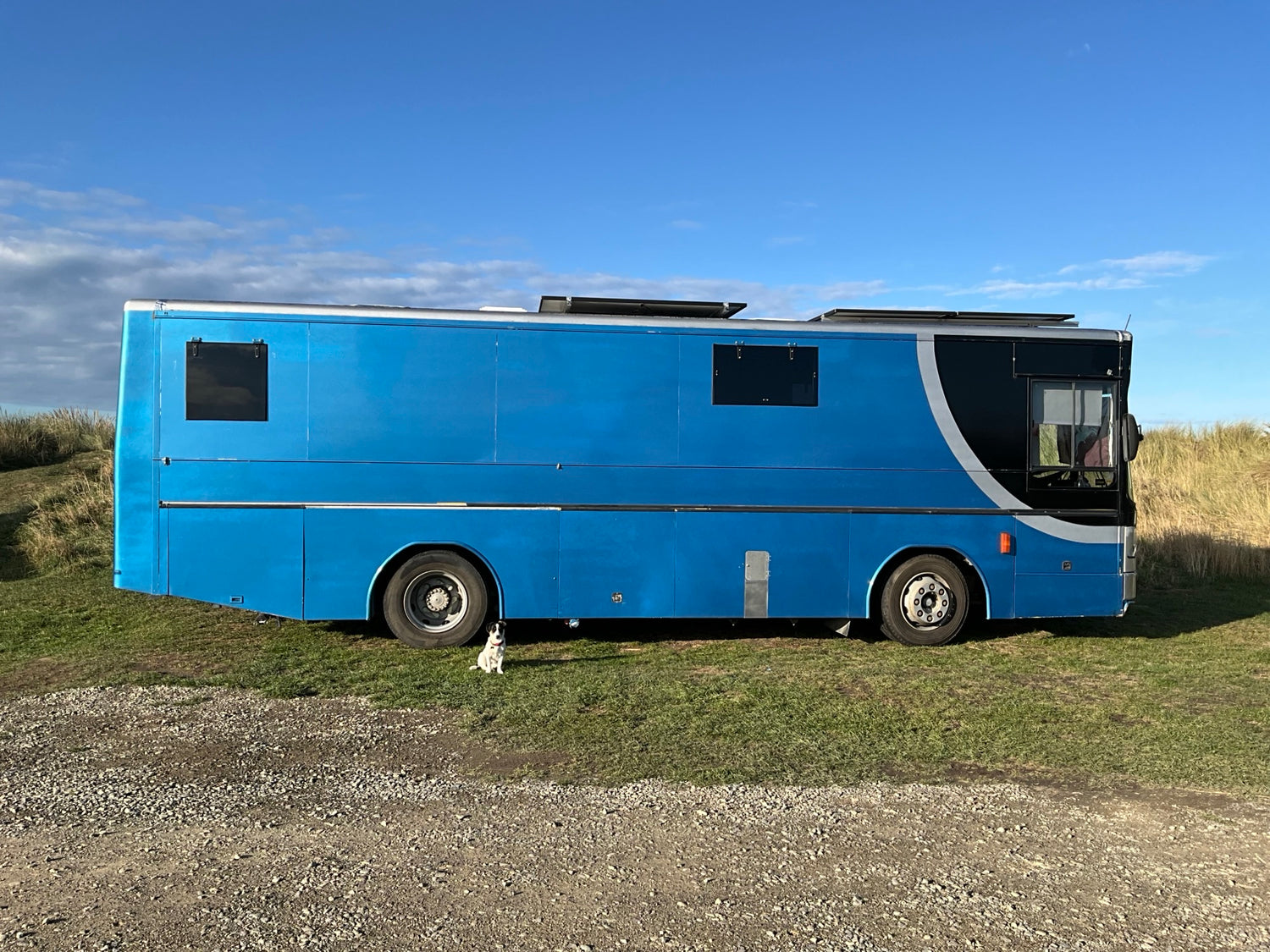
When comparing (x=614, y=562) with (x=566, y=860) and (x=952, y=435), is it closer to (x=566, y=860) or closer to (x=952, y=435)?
(x=952, y=435)

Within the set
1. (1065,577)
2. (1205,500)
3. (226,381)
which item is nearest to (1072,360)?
(1065,577)

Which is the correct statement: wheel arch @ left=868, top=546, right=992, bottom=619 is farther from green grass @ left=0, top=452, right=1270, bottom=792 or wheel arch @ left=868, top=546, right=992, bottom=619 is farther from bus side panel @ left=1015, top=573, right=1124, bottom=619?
green grass @ left=0, top=452, right=1270, bottom=792

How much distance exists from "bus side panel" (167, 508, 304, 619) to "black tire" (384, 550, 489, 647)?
2.98ft

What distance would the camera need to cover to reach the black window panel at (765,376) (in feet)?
32.1

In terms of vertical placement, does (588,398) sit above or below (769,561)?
above

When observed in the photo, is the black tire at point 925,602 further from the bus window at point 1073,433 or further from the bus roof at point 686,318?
the bus roof at point 686,318

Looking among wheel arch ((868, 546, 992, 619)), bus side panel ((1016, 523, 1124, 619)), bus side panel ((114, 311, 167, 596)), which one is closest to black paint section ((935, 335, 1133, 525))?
bus side panel ((1016, 523, 1124, 619))

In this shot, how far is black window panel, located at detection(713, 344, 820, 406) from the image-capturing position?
9797 millimetres

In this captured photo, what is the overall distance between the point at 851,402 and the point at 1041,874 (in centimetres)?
604

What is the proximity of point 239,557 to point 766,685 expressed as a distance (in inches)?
201

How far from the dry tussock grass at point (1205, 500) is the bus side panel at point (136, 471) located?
14667 millimetres

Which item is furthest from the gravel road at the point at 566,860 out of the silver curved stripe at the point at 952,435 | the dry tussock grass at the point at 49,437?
the dry tussock grass at the point at 49,437

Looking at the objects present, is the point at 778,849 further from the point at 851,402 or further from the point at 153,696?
the point at 851,402

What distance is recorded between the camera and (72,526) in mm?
16094
